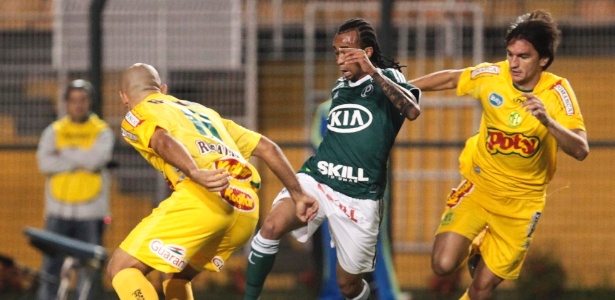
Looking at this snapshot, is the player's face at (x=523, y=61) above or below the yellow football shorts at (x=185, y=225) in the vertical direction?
above

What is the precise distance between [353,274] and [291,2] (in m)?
5.74

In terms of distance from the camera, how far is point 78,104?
1165 cm

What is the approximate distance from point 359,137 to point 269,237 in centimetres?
86

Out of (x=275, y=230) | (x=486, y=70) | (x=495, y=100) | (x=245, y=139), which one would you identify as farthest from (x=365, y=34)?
(x=275, y=230)

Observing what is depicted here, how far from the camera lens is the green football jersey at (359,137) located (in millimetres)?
8352

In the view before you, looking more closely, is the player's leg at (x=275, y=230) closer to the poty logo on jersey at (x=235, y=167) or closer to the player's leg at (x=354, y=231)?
the player's leg at (x=354, y=231)

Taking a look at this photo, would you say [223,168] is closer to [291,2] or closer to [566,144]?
[566,144]

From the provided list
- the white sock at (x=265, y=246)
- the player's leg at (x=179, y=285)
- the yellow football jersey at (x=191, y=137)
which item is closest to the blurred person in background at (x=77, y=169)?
the player's leg at (x=179, y=285)

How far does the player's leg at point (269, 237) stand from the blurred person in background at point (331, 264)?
64.7 inches

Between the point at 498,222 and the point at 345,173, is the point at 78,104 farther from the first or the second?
the point at 498,222

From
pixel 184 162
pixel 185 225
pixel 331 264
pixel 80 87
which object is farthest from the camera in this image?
pixel 80 87

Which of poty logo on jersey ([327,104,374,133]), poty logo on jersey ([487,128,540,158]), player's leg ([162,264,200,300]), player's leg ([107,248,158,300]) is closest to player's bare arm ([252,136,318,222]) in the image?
poty logo on jersey ([327,104,374,133])

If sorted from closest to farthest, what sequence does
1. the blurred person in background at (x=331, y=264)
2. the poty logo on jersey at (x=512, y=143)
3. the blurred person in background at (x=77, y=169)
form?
the poty logo on jersey at (x=512, y=143)
the blurred person in background at (x=331, y=264)
the blurred person in background at (x=77, y=169)

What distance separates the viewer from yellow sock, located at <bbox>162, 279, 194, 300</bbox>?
8250 mm
